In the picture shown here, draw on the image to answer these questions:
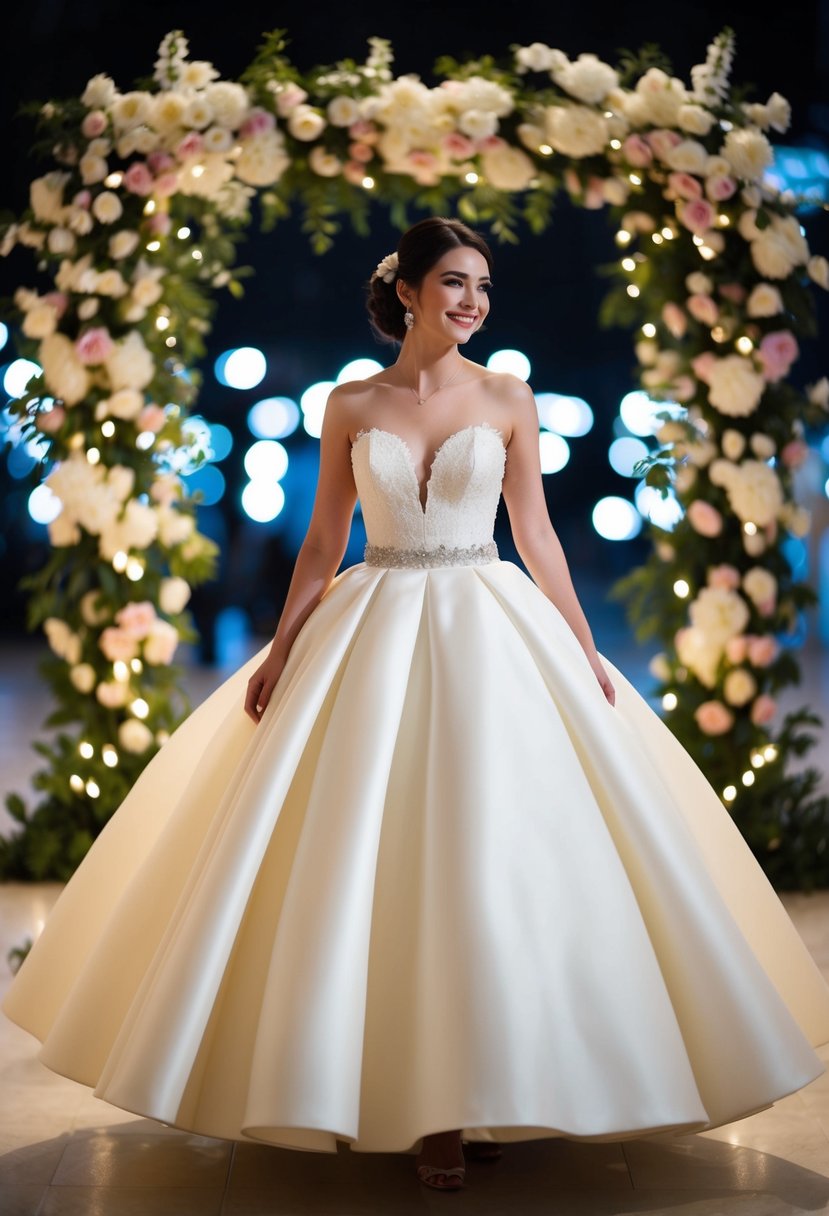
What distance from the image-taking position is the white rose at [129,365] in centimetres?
483

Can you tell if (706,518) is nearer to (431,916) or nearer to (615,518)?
(431,916)

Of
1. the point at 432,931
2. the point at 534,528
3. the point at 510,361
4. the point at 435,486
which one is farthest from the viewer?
the point at 510,361

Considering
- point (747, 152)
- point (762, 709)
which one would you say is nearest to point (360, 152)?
point (747, 152)

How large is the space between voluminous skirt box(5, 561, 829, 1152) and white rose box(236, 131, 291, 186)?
2128 mm

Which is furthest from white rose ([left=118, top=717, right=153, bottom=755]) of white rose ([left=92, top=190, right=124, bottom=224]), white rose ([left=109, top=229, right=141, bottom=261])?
white rose ([left=92, top=190, right=124, bottom=224])

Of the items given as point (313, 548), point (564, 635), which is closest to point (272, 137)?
point (313, 548)

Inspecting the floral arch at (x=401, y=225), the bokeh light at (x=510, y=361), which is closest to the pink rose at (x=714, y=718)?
the floral arch at (x=401, y=225)

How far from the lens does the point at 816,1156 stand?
3.07 m

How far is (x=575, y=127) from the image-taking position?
4.69 meters

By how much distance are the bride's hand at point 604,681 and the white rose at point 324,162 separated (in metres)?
2.25

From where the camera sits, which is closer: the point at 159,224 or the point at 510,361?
the point at 159,224

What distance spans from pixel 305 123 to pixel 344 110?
0.13 metres

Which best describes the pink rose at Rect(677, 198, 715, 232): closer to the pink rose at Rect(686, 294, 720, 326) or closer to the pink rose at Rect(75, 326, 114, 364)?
the pink rose at Rect(686, 294, 720, 326)

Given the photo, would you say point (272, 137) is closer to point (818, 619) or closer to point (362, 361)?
point (362, 361)
